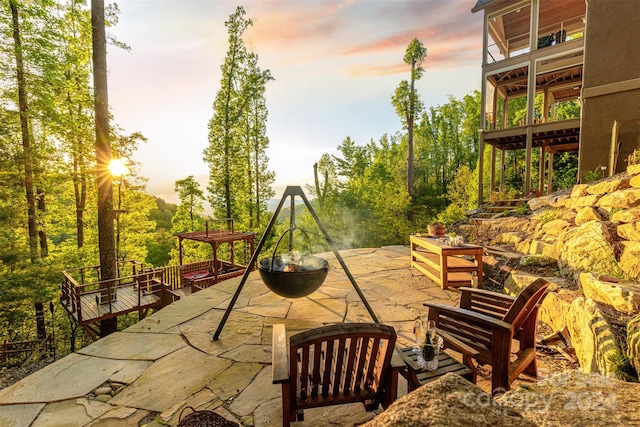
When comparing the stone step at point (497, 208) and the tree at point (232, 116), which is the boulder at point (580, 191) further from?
the tree at point (232, 116)

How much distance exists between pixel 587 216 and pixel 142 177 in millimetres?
17279

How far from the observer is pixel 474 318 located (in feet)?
7.47

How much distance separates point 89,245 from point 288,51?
43.5 feet

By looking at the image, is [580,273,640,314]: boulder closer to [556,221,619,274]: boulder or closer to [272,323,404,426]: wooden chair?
[556,221,619,274]: boulder

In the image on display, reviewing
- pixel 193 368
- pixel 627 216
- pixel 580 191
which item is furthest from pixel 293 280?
pixel 580 191

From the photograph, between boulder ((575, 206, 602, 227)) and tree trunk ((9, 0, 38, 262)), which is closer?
boulder ((575, 206, 602, 227))

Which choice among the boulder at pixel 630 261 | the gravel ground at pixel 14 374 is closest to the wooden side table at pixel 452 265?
the boulder at pixel 630 261

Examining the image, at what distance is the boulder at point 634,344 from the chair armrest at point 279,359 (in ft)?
7.48

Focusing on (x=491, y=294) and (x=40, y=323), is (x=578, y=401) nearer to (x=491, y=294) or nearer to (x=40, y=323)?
(x=491, y=294)

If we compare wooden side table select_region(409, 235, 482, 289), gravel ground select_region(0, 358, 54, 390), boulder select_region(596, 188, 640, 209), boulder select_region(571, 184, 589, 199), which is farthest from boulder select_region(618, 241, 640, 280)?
gravel ground select_region(0, 358, 54, 390)

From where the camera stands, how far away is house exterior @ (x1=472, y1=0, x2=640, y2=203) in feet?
25.0

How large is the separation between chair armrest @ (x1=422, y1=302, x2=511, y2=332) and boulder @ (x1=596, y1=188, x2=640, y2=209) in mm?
3728

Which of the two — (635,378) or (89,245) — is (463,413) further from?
(89,245)

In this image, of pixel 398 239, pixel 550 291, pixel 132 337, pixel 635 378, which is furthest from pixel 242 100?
pixel 635 378
